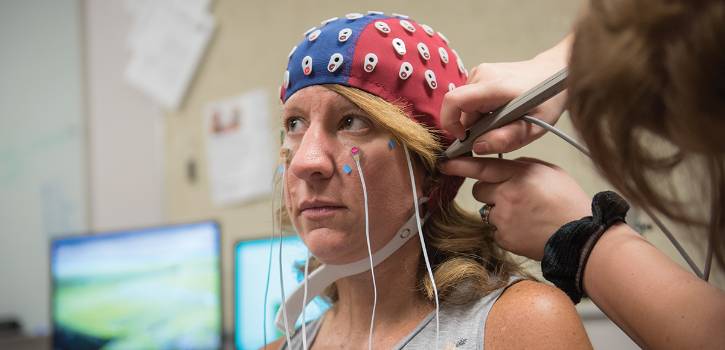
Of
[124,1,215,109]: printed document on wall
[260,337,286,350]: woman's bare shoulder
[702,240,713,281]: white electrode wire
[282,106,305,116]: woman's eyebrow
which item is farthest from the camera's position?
[124,1,215,109]: printed document on wall

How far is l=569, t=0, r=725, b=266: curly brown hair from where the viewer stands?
460 millimetres

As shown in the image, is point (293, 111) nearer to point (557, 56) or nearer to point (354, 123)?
point (354, 123)

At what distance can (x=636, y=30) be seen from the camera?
491 mm

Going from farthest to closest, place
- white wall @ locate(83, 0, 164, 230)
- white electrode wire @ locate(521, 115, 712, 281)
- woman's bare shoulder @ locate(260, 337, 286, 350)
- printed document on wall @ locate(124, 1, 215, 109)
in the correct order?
white wall @ locate(83, 0, 164, 230) < printed document on wall @ locate(124, 1, 215, 109) < woman's bare shoulder @ locate(260, 337, 286, 350) < white electrode wire @ locate(521, 115, 712, 281)

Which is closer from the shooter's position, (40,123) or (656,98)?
(656,98)

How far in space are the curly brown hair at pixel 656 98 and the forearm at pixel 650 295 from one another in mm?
111

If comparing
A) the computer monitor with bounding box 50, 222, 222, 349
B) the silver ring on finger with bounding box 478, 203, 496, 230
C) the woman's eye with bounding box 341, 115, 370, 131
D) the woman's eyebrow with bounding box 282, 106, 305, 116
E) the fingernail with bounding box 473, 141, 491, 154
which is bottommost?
the computer monitor with bounding box 50, 222, 222, 349

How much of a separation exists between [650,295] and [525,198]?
0.20 m

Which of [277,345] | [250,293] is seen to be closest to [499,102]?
[277,345]

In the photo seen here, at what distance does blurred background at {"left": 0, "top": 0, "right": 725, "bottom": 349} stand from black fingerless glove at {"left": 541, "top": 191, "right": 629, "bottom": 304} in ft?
4.30

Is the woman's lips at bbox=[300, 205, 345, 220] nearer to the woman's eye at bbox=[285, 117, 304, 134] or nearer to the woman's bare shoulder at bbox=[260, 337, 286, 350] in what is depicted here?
the woman's eye at bbox=[285, 117, 304, 134]

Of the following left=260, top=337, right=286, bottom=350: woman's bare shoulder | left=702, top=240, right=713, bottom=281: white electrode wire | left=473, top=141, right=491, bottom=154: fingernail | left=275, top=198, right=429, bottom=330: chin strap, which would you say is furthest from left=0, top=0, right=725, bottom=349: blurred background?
left=702, top=240, right=713, bottom=281: white electrode wire

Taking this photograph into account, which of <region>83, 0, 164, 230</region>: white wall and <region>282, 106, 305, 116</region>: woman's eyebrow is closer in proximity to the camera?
<region>282, 106, 305, 116</region>: woman's eyebrow

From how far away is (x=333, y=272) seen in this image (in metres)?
0.95
